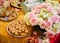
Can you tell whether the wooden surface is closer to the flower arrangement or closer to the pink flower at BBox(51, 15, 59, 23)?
the flower arrangement

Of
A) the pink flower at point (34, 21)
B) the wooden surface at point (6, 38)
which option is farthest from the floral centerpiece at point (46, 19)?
the wooden surface at point (6, 38)

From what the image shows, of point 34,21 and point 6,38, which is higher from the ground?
point 34,21

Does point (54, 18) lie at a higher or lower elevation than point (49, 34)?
higher

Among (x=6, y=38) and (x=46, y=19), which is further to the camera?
(x=6, y=38)

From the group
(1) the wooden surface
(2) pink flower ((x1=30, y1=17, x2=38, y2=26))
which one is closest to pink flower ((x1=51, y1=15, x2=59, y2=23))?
(2) pink flower ((x1=30, y1=17, x2=38, y2=26))

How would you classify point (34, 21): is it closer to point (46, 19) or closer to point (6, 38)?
point (46, 19)

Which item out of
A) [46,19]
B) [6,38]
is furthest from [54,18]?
[6,38]

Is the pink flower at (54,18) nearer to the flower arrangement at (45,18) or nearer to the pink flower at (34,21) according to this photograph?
the flower arrangement at (45,18)

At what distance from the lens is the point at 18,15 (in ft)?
4.81

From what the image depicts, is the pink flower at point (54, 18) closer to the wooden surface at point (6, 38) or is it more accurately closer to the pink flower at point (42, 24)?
the pink flower at point (42, 24)

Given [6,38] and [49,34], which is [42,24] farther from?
[6,38]

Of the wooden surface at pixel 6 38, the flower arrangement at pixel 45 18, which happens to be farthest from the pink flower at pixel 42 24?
the wooden surface at pixel 6 38

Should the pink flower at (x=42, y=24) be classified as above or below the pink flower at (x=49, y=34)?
above

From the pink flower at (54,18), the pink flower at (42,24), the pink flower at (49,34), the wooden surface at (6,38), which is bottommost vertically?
the wooden surface at (6,38)
